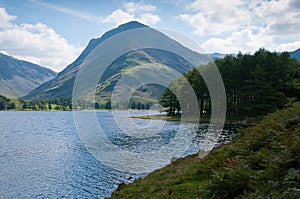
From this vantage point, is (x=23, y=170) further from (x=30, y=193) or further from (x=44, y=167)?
(x=30, y=193)

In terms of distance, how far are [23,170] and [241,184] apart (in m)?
28.0

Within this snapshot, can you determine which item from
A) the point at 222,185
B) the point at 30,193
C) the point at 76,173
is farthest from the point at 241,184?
the point at 76,173

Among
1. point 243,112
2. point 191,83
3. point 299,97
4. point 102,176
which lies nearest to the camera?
point 102,176

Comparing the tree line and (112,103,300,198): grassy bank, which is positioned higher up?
the tree line

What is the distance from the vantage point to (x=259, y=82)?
7881 centimetres

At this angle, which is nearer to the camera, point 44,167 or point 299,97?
point 44,167

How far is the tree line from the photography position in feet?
253

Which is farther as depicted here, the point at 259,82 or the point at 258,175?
the point at 259,82

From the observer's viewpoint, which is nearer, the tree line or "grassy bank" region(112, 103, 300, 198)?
"grassy bank" region(112, 103, 300, 198)

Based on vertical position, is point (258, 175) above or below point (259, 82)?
below

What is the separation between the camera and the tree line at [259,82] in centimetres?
7719

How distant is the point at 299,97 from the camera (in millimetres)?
75938

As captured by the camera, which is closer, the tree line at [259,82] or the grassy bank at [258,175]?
the grassy bank at [258,175]

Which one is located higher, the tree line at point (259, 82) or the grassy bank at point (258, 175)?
the tree line at point (259, 82)
